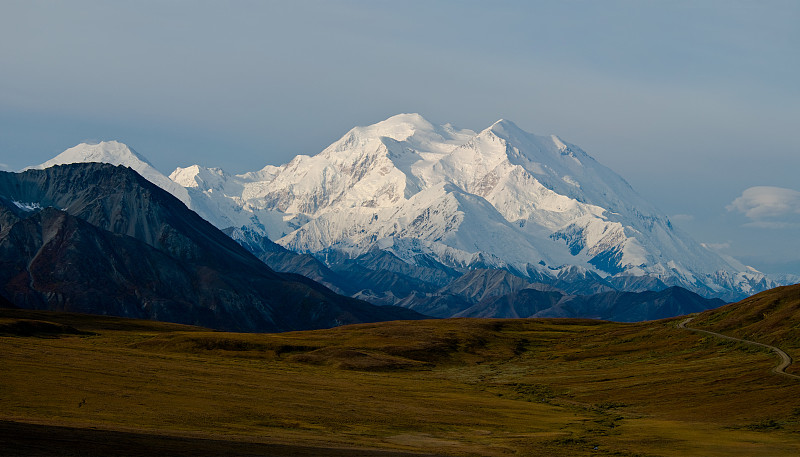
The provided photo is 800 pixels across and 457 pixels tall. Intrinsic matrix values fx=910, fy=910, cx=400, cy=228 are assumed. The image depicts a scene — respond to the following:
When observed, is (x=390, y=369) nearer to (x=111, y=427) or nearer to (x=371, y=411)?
(x=371, y=411)

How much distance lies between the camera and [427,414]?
315ft

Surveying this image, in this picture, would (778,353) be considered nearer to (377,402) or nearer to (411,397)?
(411,397)

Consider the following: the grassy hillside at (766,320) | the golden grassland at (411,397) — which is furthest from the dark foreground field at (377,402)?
the grassy hillside at (766,320)

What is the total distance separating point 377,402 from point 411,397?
11.4 metres

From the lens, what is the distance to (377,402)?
10350 centimetres

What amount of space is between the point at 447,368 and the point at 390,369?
55.0ft

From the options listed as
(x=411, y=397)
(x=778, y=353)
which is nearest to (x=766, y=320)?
(x=778, y=353)

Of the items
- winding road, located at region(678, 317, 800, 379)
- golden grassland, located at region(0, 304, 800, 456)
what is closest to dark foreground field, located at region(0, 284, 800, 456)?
golden grassland, located at region(0, 304, 800, 456)

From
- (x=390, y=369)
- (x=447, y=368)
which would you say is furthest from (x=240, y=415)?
(x=447, y=368)

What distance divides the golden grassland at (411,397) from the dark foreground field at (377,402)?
28cm

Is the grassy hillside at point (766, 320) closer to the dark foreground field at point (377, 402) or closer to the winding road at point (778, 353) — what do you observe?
the winding road at point (778, 353)

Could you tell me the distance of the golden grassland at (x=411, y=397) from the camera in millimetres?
74938

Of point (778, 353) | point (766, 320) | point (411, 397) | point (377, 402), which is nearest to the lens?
point (377, 402)

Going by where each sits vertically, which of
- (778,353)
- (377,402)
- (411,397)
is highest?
(778,353)
